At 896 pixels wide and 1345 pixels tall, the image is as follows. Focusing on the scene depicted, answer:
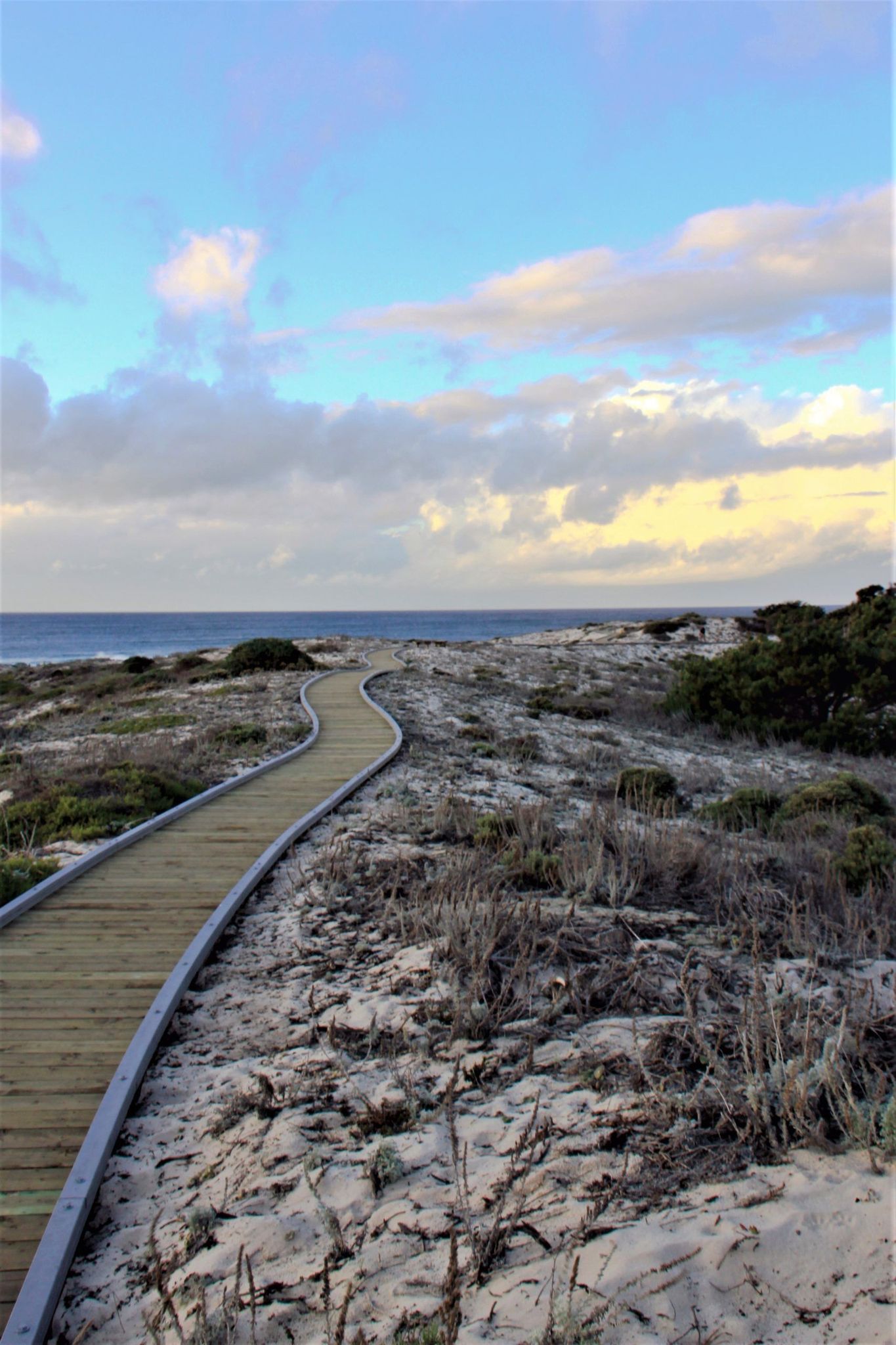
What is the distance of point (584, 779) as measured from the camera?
12422 millimetres

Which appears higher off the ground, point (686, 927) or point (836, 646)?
point (836, 646)

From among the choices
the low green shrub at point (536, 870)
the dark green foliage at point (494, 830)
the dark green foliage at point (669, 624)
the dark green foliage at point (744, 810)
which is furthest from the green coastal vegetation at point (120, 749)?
the dark green foliage at point (669, 624)

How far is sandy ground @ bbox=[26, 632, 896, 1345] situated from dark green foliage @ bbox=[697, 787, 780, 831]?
4.44 metres

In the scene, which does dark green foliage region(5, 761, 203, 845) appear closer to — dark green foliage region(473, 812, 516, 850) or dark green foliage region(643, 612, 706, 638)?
dark green foliage region(473, 812, 516, 850)

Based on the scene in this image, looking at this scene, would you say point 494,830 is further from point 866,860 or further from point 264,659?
point 264,659

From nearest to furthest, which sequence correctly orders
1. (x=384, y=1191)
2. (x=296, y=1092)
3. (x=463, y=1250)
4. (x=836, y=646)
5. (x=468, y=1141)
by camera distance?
(x=463, y=1250)
(x=384, y=1191)
(x=468, y=1141)
(x=296, y=1092)
(x=836, y=646)

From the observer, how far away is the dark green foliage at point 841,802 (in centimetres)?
1013

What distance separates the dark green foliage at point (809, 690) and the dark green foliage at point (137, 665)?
81.6 feet

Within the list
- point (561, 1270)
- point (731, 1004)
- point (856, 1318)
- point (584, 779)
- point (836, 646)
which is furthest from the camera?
point (836, 646)

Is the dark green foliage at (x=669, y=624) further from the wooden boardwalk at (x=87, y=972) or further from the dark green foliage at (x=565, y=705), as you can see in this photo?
the wooden boardwalk at (x=87, y=972)

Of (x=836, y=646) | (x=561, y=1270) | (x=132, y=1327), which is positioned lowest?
(x=132, y=1327)

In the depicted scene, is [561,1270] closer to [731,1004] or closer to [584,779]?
[731,1004]

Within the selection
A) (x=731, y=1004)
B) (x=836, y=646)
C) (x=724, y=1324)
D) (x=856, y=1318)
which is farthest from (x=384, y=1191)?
(x=836, y=646)

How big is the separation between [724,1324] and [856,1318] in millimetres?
390
